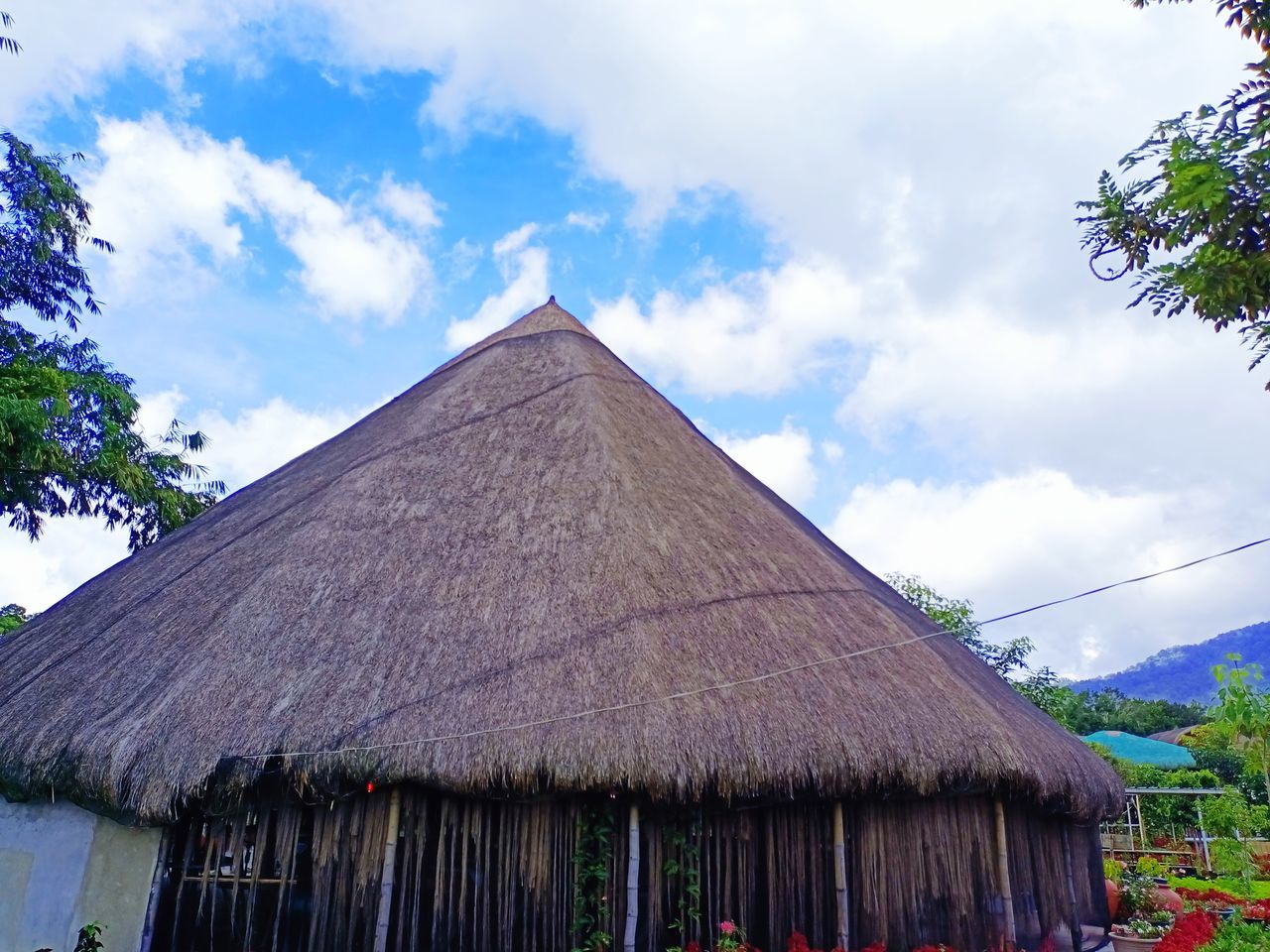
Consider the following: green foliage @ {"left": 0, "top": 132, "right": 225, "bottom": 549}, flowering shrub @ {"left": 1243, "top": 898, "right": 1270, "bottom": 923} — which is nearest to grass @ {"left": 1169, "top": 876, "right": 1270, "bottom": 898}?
flowering shrub @ {"left": 1243, "top": 898, "right": 1270, "bottom": 923}

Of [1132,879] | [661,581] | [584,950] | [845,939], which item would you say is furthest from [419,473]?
[1132,879]

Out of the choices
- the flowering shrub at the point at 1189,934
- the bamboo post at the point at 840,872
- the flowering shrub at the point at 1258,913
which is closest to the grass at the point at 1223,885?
the flowering shrub at the point at 1258,913

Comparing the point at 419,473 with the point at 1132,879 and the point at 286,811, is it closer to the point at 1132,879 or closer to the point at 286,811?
the point at 286,811

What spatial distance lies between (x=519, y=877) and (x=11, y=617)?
16.5 meters

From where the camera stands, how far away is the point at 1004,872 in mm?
7379

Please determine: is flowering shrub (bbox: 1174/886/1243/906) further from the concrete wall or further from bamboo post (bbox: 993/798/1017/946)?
the concrete wall

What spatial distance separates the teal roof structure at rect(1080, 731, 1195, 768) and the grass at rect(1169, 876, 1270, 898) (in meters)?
3.92

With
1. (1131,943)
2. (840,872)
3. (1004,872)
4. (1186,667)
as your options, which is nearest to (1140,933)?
(1131,943)

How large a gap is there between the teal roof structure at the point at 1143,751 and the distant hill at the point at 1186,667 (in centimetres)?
15242

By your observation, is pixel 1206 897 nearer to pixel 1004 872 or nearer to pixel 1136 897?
pixel 1136 897

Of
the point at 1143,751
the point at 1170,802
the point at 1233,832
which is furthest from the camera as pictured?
the point at 1143,751

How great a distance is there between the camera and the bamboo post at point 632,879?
616 cm

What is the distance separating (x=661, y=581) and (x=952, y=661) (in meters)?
3.60

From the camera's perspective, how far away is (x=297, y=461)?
12.9 metres
